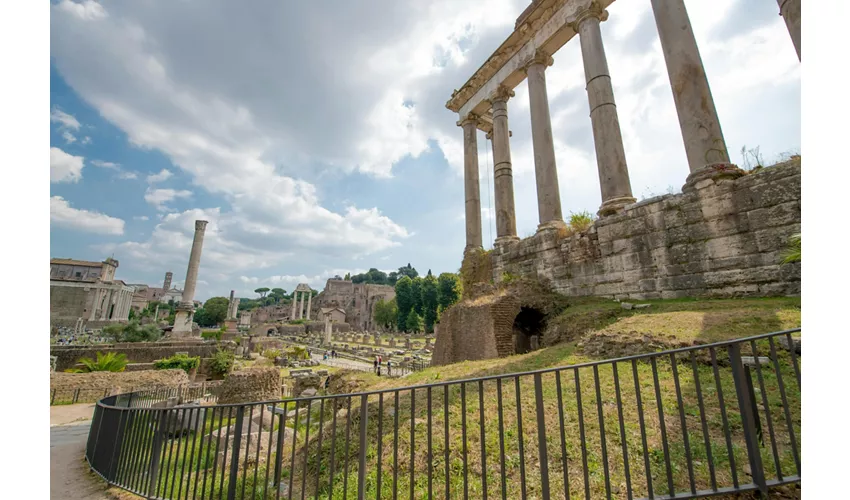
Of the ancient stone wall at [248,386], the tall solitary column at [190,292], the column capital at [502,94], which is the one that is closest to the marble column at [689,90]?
the column capital at [502,94]

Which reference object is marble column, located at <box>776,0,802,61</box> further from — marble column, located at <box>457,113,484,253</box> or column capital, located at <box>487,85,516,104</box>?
marble column, located at <box>457,113,484,253</box>

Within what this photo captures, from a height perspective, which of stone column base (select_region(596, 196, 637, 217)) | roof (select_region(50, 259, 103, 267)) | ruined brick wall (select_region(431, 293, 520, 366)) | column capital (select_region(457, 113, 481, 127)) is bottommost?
ruined brick wall (select_region(431, 293, 520, 366))

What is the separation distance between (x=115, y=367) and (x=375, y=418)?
22.2 m

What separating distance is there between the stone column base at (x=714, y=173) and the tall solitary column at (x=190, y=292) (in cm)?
4214

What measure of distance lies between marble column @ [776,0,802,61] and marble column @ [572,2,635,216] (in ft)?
12.5

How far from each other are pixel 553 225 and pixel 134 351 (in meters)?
28.8

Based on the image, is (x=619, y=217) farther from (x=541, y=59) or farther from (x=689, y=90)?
(x=541, y=59)

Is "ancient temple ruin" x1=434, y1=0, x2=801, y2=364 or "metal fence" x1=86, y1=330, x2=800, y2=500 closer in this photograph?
"metal fence" x1=86, y1=330, x2=800, y2=500

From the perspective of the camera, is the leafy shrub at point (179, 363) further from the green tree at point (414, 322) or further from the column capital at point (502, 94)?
the green tree at point (414, 322)

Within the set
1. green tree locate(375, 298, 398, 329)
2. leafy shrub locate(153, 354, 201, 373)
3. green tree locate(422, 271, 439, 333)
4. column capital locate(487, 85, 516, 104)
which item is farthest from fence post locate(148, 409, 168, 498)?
green tree locate(375, 298, 398, 329)

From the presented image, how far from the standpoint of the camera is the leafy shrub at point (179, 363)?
71.6 feet

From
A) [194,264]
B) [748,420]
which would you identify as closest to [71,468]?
[748,420]

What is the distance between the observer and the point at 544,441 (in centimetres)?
259

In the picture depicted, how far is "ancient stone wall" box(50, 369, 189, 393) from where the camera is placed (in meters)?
15.8
